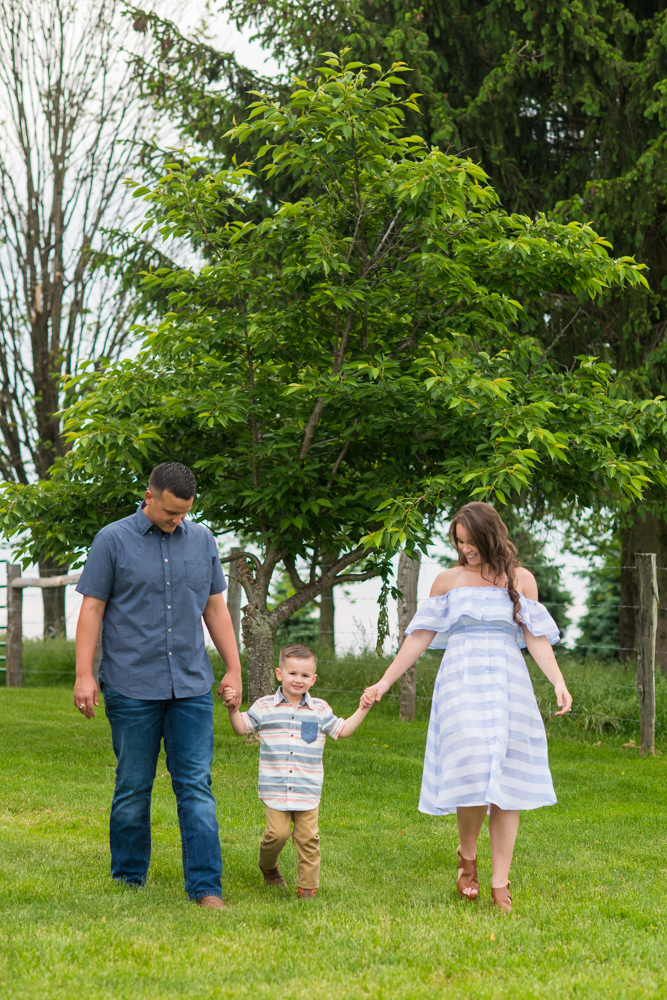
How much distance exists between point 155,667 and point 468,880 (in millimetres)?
1802

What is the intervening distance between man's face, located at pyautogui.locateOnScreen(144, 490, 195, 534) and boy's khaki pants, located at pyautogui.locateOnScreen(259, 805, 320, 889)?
1.40m

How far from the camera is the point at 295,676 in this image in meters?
4.65

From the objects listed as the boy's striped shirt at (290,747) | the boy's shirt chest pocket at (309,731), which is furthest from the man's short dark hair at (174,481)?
the boy's shirt chest pocket at (309,731)

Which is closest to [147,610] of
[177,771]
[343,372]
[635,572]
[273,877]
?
[177,771]

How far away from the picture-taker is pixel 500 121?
12.1 meters

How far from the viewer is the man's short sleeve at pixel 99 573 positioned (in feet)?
14.6

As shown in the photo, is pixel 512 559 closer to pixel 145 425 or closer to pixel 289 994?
pixel 289 994

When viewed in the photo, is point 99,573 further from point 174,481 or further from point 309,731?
point 309,731

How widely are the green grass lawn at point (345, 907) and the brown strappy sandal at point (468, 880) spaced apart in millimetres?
67

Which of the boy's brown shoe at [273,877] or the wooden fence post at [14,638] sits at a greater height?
the wooden fence post at [14,638]

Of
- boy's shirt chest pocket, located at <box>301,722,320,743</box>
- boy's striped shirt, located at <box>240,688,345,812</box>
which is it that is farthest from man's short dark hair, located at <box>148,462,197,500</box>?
boy's shirt chest pocket, located at <box>301,722,320,743</box>

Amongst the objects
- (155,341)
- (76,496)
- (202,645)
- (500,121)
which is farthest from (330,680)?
(202,645)

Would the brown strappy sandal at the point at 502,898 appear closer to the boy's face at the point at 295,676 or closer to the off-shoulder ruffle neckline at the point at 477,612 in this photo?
the off-shoulder ruffle neckline at the point at 477,612

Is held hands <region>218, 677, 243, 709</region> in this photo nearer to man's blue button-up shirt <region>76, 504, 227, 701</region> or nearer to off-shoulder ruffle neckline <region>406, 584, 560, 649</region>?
man's blue button-up shirt <region>76, 504, 227, 701</region>
